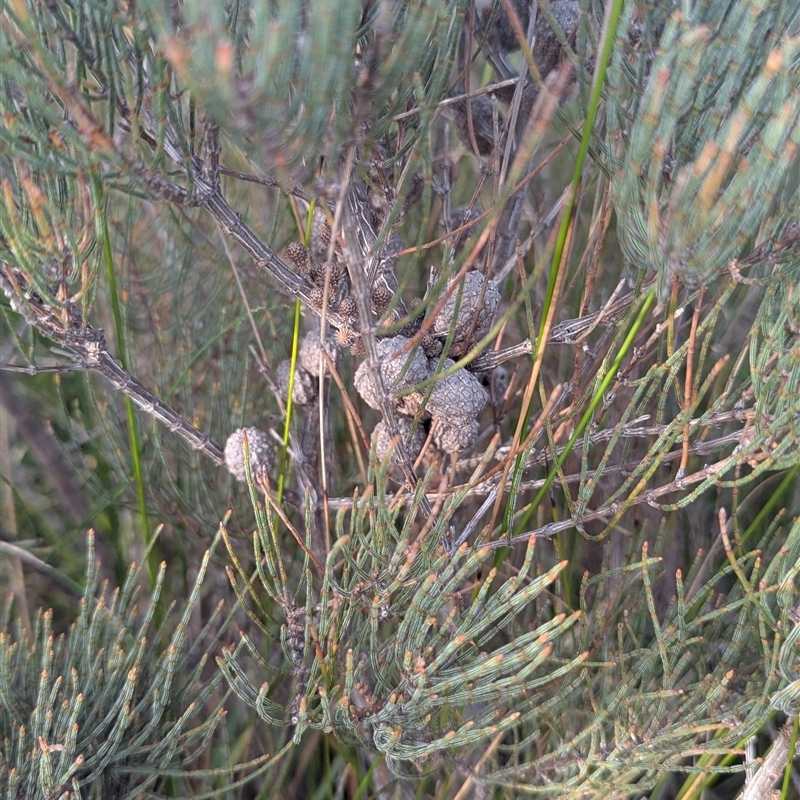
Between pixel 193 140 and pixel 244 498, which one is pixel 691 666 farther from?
pixel 193 140

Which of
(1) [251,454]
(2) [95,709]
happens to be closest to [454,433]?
(1) [251,454]

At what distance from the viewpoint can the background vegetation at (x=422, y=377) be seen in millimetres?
485

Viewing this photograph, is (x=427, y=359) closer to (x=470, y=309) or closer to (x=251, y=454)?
(x=470, y=309)

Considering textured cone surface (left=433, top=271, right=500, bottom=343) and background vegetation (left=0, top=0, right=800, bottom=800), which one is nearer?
background vegetation (left=0, top=0, right=800, bottom=800)

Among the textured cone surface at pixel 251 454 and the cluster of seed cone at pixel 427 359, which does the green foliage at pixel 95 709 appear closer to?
the textured cone surface at pixel 251 454

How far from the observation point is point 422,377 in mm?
669

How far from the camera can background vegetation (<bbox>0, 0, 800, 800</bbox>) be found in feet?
1.59

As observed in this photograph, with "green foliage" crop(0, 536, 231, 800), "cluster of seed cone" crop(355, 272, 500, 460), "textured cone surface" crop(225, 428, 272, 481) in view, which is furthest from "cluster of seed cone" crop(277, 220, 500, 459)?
"green foliage" crop(0, 536, 231, 800)

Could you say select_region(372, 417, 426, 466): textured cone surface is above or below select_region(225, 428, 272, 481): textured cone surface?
above

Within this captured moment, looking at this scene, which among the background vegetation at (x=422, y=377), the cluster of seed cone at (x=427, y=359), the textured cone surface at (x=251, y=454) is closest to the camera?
the background vegetation at (x=422, y=377)

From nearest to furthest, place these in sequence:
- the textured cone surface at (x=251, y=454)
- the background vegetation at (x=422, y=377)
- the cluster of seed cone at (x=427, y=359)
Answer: the background vegetation at (x=422, y=377) → the cluster of seed cone at (x=427, y=359) → the textured cone surface at (x=251, y=454)

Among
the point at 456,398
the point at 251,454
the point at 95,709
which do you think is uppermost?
the point at 456,398

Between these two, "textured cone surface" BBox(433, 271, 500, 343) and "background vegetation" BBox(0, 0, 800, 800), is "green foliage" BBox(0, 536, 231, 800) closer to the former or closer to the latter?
"background vegetation" BBox(0, 0, 800, 800)

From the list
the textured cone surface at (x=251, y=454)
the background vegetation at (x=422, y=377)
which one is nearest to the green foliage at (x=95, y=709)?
the background vegetation at (x=422, y=377)
